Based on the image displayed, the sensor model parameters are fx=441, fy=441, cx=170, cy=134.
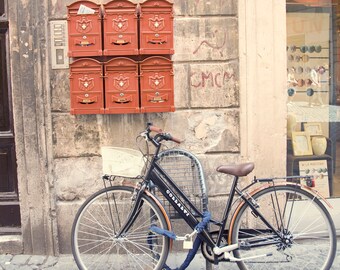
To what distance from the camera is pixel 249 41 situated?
175 inches

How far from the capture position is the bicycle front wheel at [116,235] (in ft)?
12.1

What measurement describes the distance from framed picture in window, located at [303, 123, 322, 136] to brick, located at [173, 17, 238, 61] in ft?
4.87

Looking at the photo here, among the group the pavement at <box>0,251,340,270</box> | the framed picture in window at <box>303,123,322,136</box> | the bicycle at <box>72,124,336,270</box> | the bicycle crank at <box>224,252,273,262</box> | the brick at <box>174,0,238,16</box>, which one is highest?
the brick at <box>174,0,238,16</box>

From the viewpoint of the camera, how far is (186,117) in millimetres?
4520

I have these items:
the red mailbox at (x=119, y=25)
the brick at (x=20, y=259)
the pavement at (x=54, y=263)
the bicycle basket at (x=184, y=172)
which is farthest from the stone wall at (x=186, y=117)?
the bicycle basket at (x=184, y=172)

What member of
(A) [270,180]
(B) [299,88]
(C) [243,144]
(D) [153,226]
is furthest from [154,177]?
(B) [299,88]

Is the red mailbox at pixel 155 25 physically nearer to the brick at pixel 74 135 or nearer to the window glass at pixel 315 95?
the brick at pixel 74 135

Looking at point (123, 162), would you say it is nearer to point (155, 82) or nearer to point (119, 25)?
point (155, 82)

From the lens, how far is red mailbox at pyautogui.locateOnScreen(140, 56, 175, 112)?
14.0 feet

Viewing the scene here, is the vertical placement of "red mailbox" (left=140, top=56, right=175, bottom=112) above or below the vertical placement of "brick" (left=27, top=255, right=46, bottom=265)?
above

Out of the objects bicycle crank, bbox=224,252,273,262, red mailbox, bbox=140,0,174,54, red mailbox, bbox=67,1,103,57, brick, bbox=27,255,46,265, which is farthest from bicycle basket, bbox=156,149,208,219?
brick, bbox=27,255,46,265

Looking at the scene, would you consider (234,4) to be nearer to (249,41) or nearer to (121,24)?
(249,41)

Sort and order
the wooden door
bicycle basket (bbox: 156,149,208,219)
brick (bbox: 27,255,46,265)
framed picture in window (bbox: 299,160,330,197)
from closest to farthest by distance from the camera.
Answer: bicycle basket (bbox: 156,149,208,219)
brick (bbox: 27,255,46,265)
the wooden door
framed picture in window (bbox: 299,160,330,197)

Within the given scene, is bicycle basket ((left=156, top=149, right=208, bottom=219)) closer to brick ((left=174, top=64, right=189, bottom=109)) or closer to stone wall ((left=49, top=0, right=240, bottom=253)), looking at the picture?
stone wall ((left=49, top=0, right=240, bottom=253))
